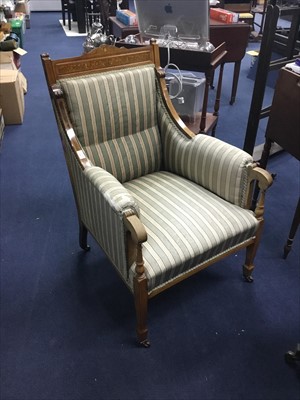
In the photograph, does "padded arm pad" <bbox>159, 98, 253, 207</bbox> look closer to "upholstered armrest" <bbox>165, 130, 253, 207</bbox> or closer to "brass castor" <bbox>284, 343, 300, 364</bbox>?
"upholstered armrest" <bbox>165, 130, 253, 207</bbox>

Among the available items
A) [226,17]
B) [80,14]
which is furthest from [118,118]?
[80,14]

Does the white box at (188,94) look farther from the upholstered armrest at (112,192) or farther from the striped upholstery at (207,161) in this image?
the upholstered armrest at (112,192)

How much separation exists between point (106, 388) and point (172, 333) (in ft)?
1.07

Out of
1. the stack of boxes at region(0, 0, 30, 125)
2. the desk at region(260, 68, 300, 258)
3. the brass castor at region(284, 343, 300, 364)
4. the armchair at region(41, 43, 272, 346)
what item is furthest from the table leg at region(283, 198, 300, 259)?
the stack of boxes at region(0, 0, 30, 125)

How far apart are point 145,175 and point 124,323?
647mm

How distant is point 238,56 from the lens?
2939 mm

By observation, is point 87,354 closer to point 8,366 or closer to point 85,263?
point 8,366

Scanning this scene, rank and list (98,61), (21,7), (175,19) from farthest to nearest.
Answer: (21,7) < (175,19) < (98,61)

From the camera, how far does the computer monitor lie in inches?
74.7

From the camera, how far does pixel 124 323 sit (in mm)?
1455

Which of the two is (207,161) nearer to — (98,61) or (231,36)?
(98,61)

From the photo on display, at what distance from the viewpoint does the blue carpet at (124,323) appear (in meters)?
1.27

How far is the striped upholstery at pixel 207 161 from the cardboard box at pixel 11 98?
5.53ft

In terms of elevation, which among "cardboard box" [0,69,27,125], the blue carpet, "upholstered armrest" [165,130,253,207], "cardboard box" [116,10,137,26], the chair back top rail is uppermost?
the chair back top rail
